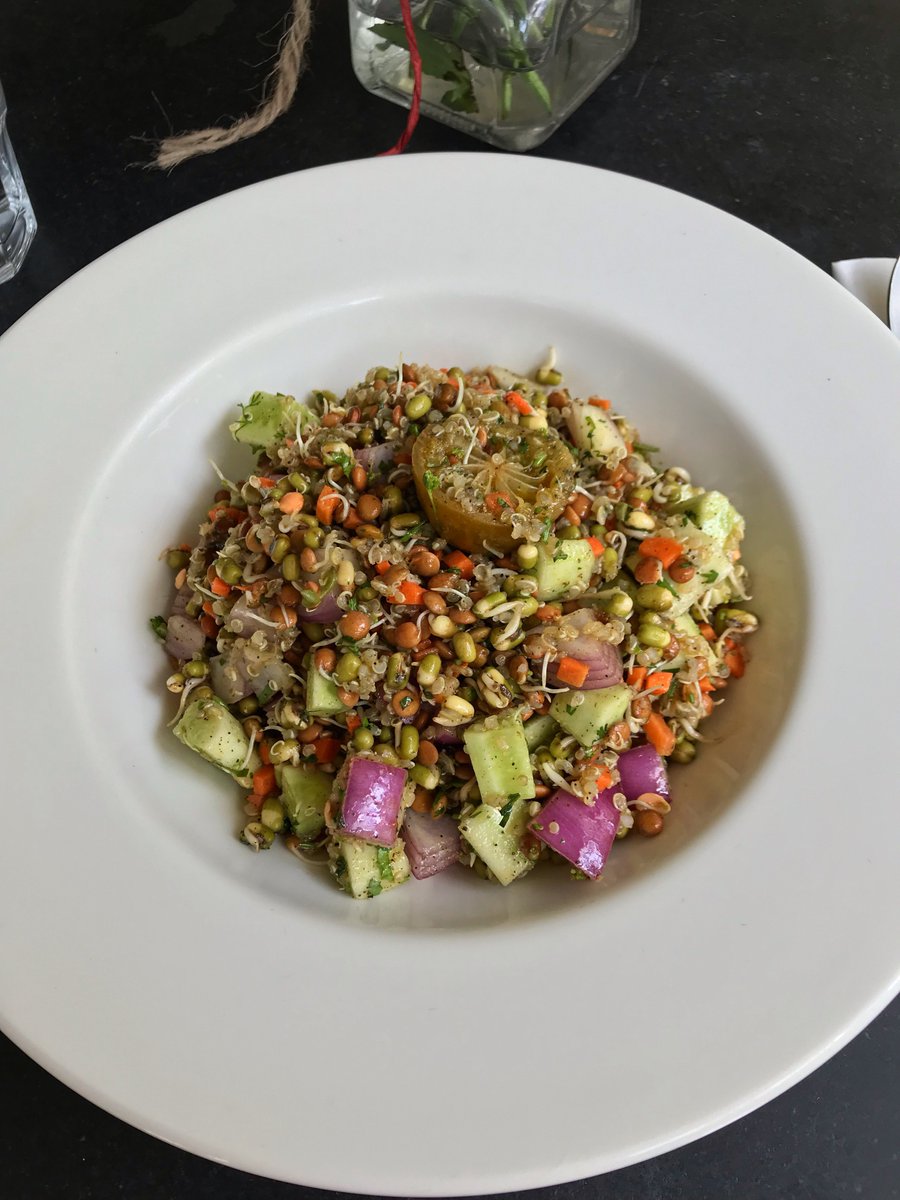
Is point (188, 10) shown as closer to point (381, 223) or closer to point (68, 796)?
point (381, 223)

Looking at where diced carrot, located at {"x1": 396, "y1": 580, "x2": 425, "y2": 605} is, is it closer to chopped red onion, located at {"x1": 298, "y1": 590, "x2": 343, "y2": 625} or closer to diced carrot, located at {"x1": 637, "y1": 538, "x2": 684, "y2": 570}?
chopped red onion, located at {"x1": 298, "y1": 590, "x2": 343, "y2": 625}

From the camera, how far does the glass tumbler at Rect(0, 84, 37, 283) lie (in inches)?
95.3

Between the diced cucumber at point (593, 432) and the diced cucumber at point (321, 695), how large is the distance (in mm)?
724

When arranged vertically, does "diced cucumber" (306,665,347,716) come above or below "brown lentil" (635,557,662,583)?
below

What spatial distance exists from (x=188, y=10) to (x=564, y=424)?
6.32 feet

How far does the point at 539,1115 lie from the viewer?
51.2 inches

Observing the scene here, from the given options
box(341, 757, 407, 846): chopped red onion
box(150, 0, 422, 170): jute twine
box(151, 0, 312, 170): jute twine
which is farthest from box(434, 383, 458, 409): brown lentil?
box(151, 0, 312, 170): jute twine

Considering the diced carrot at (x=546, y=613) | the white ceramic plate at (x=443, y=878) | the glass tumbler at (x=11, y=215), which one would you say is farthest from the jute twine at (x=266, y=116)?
the diced carrot at (x=546, y=613)

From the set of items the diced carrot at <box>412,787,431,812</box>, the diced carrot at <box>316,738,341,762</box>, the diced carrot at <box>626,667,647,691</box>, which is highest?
the diced carrot at <box>626,667,647,691</box>

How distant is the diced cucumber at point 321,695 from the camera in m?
1.67

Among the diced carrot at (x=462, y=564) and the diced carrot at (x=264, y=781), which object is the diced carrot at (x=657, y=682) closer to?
the diced carrot at (x=462, y=564)

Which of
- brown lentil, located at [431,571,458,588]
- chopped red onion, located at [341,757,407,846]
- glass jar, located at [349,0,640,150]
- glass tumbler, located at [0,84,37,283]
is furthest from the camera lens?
glass tumbler, located at [0,84,37,283]

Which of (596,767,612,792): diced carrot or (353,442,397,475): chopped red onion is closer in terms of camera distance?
(596,767,612,792): diced carrot

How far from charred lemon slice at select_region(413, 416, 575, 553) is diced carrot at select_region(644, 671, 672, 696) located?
349 millimetres
